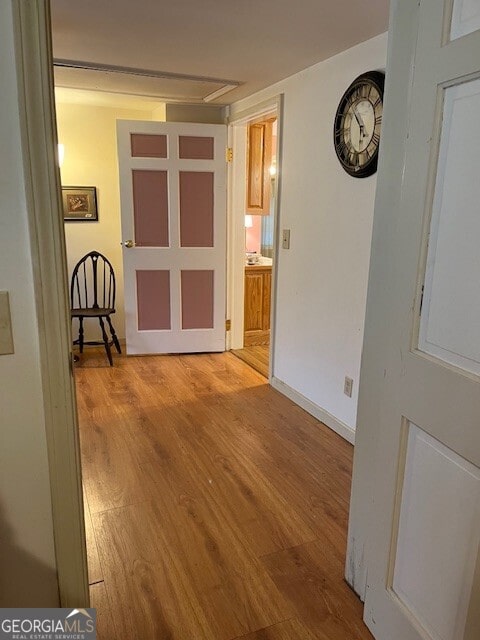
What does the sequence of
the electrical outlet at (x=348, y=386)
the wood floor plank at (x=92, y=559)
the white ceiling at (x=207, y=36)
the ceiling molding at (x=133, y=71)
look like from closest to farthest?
1. the wood floor plank at (x=92, y=559)
2. the white ceiling at (x=207, y=36)
3. the electrical outlet at (x=348, y=386)
4. the ceiling molding at (x=133, y=71)

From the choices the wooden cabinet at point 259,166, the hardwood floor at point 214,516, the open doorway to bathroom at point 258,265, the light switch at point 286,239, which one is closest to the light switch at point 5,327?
the hardwood floor at point 214,516

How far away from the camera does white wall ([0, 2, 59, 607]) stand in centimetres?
91

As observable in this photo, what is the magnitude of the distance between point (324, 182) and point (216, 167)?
4.89ft

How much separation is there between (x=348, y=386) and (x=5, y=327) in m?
2.14

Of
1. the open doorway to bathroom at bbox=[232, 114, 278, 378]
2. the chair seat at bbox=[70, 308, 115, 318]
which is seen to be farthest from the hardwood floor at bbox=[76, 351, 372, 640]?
the open doorway to bathroom at bbox=[232, 114, 278, 378]

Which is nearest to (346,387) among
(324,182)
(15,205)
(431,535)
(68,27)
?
(324,182)

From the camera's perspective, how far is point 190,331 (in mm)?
4289

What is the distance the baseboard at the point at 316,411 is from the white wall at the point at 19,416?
77.2 inches

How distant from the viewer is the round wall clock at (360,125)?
2289mm

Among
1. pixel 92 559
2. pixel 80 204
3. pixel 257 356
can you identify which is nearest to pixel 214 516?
pixel 92 559

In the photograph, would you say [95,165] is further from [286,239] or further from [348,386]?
[348,386]

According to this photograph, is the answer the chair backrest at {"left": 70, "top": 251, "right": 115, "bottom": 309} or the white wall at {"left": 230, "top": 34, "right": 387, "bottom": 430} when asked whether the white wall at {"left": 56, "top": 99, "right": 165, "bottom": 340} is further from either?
the white wall at {"left": 230, "top": 34, "right": 387, "bottom": 430}

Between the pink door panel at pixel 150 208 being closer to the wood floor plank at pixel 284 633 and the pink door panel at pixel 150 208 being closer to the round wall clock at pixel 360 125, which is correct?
the round wall clock at pixel 360 125

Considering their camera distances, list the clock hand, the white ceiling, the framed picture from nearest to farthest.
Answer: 1. the white ceiling
2. the clock hand
3. the framed picture
